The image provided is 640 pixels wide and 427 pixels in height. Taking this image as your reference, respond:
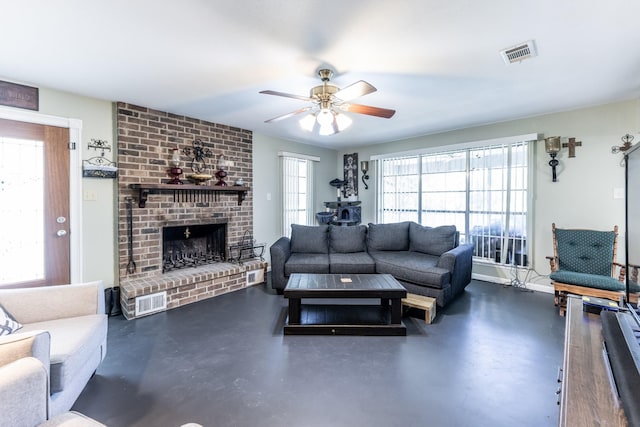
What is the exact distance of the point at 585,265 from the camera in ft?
11.3

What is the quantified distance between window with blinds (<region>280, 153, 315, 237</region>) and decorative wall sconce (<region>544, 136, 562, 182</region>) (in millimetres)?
3684

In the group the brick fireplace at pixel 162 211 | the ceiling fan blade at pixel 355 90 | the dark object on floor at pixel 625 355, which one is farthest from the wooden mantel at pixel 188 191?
the dark object on floor at pixel 625 355

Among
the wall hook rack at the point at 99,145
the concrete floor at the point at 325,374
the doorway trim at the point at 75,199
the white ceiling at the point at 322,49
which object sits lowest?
the concrete floor at the point at 325,374

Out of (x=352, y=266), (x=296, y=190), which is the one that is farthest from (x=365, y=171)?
(x=352, y=266)

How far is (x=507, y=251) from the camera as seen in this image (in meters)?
4.21

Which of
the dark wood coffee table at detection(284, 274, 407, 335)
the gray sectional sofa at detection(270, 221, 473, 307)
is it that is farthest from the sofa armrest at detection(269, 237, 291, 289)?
the dark wood coffee table at detection(284, 274, 407, 335)

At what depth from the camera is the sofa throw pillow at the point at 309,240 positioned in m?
4.36

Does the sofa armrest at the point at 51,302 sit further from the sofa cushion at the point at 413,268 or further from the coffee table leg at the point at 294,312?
the sofa cushion at the point at 413,268

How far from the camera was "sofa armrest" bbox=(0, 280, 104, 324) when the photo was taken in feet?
6.33

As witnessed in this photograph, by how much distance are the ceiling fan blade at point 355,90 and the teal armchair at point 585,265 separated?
2.96 metres

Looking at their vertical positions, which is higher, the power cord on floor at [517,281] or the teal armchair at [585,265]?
the teal armchair at [585,265]

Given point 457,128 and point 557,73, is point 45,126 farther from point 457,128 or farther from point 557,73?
point 457,128

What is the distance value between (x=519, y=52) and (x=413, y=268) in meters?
2.29

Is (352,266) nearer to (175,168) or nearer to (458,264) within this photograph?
(458,264)
